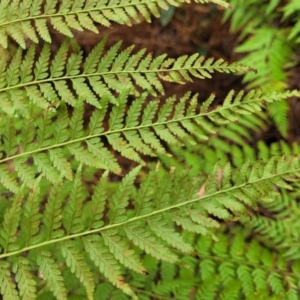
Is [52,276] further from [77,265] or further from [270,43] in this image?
[270,43]

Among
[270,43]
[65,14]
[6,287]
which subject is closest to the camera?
[6,287]

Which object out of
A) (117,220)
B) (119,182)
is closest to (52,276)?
(117,220)

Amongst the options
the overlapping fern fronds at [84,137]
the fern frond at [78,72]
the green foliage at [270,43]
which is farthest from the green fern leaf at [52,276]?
the green foliage at [270,43]

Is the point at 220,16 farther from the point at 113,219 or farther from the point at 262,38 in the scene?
the point at 113,219

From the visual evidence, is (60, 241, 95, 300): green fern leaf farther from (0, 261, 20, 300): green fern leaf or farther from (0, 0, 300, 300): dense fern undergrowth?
(0, 261, 20, 300): green fern leaf

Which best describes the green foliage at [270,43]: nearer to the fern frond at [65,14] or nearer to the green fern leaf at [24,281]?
the fern frond at [65,14]

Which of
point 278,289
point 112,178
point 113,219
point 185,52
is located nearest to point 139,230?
point 113,219

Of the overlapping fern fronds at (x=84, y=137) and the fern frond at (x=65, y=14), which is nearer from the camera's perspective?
the overlapping fern fronds at (x=84, y=137)

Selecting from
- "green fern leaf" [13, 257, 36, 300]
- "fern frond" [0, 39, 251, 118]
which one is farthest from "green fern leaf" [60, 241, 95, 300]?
"fern frond" [0, 39, 251, 118]
